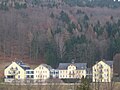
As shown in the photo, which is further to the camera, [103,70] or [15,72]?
[15,72]

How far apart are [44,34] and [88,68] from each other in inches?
741

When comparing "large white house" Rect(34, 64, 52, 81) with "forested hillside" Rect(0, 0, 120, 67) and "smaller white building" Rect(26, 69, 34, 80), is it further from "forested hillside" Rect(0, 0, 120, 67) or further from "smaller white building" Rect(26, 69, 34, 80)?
"forested hillside" Rect(0, 0, 120, 67)

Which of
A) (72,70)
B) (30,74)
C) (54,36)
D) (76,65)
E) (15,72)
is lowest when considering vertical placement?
(30,74)

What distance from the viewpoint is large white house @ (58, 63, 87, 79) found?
54250 millimetres

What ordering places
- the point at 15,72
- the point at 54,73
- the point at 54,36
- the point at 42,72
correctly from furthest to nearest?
the point at 54,36, the point at 54,73, the point at 42,72, the point at 15,72

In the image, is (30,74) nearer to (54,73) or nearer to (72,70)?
(54,73)

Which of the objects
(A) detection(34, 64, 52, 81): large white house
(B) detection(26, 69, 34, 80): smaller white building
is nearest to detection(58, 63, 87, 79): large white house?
(A) detection(34, 64, 52, 81): large white house

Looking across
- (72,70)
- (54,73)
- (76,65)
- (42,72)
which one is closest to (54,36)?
(54,73)

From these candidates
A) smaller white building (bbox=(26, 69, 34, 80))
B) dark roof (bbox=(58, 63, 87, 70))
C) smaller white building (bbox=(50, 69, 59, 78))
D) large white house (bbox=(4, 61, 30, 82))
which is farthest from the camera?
smaller white building (bbox=(26, 69, 34, 80))

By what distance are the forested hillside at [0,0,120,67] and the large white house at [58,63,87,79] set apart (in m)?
4.33

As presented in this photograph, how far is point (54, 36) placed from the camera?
71.4 m

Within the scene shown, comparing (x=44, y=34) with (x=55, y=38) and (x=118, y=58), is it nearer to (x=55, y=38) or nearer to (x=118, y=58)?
(x=55, y=38)

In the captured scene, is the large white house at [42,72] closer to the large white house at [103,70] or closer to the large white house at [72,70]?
the large white house at [72,70]

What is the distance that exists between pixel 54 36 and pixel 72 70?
1756cm
